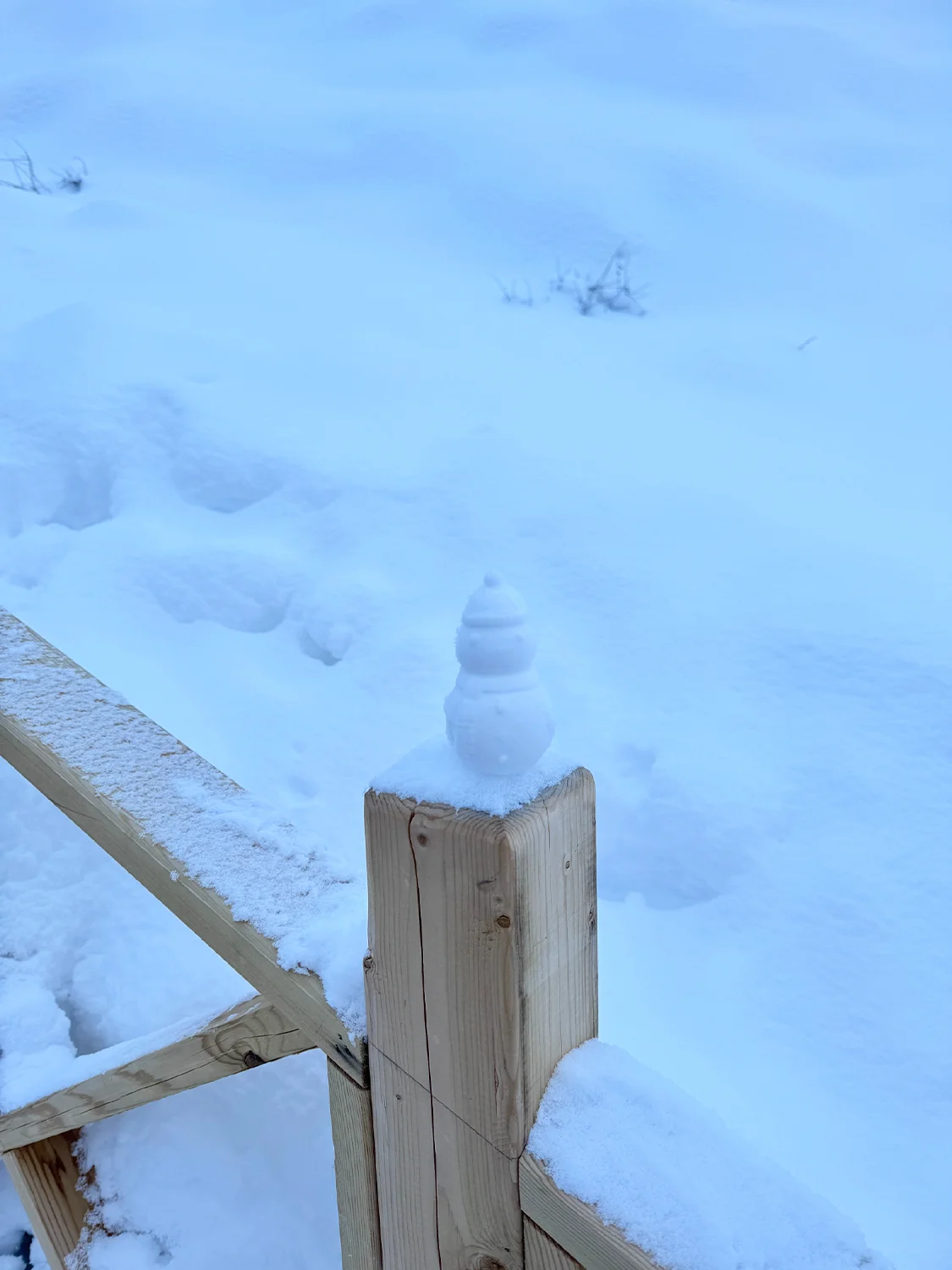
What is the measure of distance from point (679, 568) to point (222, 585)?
1.11 metres

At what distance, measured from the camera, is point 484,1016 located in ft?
2.09

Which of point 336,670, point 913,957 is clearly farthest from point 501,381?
point 913,957

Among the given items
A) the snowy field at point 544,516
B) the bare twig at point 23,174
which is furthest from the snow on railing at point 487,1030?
the bare twig at point 23,174

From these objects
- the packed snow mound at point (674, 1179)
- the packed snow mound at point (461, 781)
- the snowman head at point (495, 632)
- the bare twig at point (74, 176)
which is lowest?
the packed snow mound at point (674, 1179)

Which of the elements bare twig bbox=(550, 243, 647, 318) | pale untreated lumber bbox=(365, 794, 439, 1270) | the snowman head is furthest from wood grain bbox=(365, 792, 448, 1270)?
bare twig bbox=(550, 243, 647, 318)

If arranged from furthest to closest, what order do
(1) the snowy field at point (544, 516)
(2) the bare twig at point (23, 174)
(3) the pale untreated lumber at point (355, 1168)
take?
(2) the bare twig at point (23, 174) < (1) the snowy field at point (544, 516) < (3) the pale untreated lumber at point (355, 1168)

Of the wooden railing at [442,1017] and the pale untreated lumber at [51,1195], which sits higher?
the wooden railing at [442,1017]

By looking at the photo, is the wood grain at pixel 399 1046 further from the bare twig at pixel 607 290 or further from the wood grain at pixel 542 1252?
the bare twig at pixel 607 290

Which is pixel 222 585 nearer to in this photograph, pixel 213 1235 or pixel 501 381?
pixel 501 381

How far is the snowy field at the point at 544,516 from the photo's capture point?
1415 millimetres

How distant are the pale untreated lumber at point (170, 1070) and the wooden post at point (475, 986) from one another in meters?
0.20

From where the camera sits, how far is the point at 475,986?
636 mm

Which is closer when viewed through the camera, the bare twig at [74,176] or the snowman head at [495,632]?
the snowman head at [495,632]

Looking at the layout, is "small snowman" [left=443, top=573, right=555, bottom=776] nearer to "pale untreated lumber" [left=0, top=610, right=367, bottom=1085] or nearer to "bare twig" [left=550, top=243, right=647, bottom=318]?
"pale untreated lumber" [left=0, top=610, right=367, bottom=1085]
